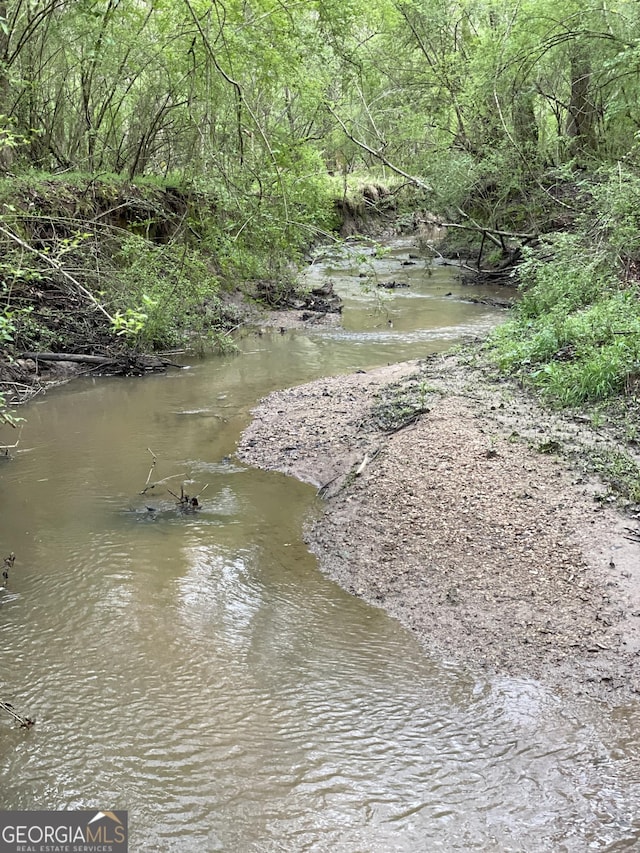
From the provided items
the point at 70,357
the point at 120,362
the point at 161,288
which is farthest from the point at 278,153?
the point at 70,357

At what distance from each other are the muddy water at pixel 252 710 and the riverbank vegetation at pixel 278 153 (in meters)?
1.89

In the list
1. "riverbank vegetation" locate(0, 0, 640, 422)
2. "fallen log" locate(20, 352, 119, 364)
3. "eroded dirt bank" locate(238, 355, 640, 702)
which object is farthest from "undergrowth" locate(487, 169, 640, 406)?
"fallen log" locate(20, 352, 119, 364)

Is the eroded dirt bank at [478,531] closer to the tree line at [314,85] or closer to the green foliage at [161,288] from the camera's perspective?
the tree line at [314,85]

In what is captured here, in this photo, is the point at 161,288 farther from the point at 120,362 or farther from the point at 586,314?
the point at 586,314

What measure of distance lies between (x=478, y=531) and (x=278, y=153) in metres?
5.35

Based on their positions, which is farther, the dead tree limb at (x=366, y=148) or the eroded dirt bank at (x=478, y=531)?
the dead tree limb at (x=366, y=148)

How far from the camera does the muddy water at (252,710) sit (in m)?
2.98

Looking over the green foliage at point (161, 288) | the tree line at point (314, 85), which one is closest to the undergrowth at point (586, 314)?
the tree line at point (314, 85)

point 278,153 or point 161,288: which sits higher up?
point 278,153

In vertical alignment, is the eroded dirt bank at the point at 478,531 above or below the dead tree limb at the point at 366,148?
below

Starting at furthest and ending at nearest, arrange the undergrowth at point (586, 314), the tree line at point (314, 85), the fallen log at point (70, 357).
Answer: the fallen log at point (70, 357) < the tree line at point (314, 85) < the undergrowth at point (586, 314)

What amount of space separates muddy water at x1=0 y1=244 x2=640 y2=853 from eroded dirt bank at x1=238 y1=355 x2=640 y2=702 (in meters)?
0.26

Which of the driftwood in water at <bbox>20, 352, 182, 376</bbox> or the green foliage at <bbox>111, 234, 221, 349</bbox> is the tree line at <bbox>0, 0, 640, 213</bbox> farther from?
the driftwood in water at <bbox>20, 352, 182, 376</bbox>

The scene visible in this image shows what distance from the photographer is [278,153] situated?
816 centimetres
